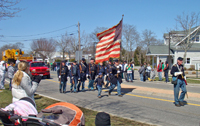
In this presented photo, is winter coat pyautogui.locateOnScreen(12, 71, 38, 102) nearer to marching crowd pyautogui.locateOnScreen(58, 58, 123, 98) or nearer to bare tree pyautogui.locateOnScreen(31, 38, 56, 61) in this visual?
marching crowd pyautogui.locateOnScreen(58, 58, 123, 98)

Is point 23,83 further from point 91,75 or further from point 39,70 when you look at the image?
point 39,70

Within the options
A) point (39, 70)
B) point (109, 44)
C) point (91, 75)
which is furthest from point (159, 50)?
point (109, 44)

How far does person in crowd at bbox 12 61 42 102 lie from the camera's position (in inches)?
166

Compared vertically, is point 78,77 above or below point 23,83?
below

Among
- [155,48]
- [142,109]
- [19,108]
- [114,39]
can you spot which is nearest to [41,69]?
[114,39]

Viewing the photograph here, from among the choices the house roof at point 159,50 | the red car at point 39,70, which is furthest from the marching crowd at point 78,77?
the house roof at point 159,50

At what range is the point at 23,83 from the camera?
4215mm

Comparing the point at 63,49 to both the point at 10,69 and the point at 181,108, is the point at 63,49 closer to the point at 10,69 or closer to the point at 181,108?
the point at 10,69

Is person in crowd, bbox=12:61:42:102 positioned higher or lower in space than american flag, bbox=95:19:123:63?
lower

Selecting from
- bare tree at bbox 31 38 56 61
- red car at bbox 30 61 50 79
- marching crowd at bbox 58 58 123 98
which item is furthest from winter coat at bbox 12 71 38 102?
bare tree at bbox 31 38 56 61

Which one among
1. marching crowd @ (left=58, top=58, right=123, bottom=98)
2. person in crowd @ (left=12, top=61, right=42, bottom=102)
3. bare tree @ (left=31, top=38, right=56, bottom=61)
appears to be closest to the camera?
person in crowd @ (left=12, top=61, right=42, bottom=102)

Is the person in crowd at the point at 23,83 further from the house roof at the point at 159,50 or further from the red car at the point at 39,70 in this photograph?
the house roof at the point at 159,50

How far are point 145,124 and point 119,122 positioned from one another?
2.43 feet

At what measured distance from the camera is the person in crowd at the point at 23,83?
4.22 meters
